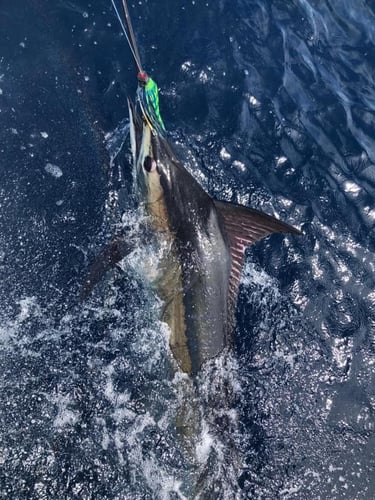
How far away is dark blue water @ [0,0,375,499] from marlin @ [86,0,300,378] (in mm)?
257

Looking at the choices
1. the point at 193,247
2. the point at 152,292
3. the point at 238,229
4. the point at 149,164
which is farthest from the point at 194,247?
the point at 149,164

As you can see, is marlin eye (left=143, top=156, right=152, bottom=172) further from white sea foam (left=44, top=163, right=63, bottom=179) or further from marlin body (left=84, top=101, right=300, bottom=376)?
white sea foam (left=44, top=163, right=63, bottom=179)

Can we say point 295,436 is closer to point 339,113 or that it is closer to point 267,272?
point 267,272

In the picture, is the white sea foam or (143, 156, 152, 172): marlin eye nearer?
(143, 156, 152, 172): marlin eye

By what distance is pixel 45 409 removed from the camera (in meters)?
4.21

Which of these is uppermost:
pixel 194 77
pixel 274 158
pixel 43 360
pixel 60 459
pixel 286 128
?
pixel 194 77

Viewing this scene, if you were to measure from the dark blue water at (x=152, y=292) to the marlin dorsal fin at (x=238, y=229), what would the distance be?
79 centimetres

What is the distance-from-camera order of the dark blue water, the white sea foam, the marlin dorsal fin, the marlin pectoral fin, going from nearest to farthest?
the dark blue water < the marlin dorsal fin < the marlin pectoral fin < the white sea foam

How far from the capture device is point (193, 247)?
4301 mm

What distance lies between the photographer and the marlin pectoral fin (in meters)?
4.49

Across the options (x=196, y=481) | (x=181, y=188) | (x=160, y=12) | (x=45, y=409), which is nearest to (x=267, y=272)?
(x=181, y=188)

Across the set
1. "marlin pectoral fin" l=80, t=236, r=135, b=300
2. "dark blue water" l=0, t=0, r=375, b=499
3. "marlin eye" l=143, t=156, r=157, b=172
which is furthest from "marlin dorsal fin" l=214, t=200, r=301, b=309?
"marlin pectoral fin" l=80, t=236, r=135, b=300

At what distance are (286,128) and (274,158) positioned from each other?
0.63 meters

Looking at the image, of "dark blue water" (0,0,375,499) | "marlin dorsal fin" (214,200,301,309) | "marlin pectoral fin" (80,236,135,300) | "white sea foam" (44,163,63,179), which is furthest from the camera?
"white sea foam" (44,163,63,179)
